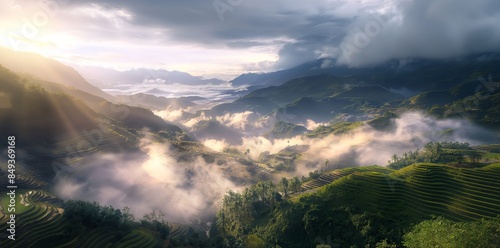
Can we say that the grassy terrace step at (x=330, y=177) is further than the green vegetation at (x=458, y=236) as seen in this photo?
Yes

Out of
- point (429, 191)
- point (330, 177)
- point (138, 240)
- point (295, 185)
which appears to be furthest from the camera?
point (330, 177)

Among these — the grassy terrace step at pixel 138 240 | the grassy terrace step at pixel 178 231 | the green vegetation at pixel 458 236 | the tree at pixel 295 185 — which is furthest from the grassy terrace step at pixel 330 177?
the green vegetation at pixel 458 236

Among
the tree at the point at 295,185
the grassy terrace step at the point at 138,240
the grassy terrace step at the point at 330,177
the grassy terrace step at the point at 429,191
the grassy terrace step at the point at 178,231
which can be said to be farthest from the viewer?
the grassy terrace step at the point at 330,177

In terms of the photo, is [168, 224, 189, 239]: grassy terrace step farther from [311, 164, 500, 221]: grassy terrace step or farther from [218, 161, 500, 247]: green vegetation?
[311, 164, 500, 221]: grassy terrace step

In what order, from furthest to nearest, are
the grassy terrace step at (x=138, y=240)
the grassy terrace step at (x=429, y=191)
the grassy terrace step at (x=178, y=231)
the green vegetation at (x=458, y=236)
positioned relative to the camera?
the grassy terrace step at (x=178, y=231)
the grassy terrace step at (x=429, y=191)
the grassy terrace step at (x=138, y=240)
the green vegetation at (x=458, y=236)

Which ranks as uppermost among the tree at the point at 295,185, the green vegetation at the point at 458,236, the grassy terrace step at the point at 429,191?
the green vegetation at the point at 458,236

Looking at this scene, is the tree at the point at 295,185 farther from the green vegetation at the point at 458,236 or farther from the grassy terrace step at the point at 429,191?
the green vegetation at the point at 458,236

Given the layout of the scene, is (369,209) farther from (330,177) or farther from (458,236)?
(330,177)

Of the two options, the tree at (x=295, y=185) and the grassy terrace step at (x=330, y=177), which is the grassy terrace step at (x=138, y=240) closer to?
the tree at (x=295, y=185)

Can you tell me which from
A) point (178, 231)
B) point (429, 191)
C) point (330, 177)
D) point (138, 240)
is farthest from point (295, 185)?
point (138, 240)

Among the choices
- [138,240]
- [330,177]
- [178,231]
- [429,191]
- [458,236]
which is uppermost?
[458,236]

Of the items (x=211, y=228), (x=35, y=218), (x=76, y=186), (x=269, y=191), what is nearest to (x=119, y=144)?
(x=76, y=186)

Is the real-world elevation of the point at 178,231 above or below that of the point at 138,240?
below

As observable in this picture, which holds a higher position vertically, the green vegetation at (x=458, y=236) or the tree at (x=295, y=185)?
the green vegetation at (x=458, y=236)
